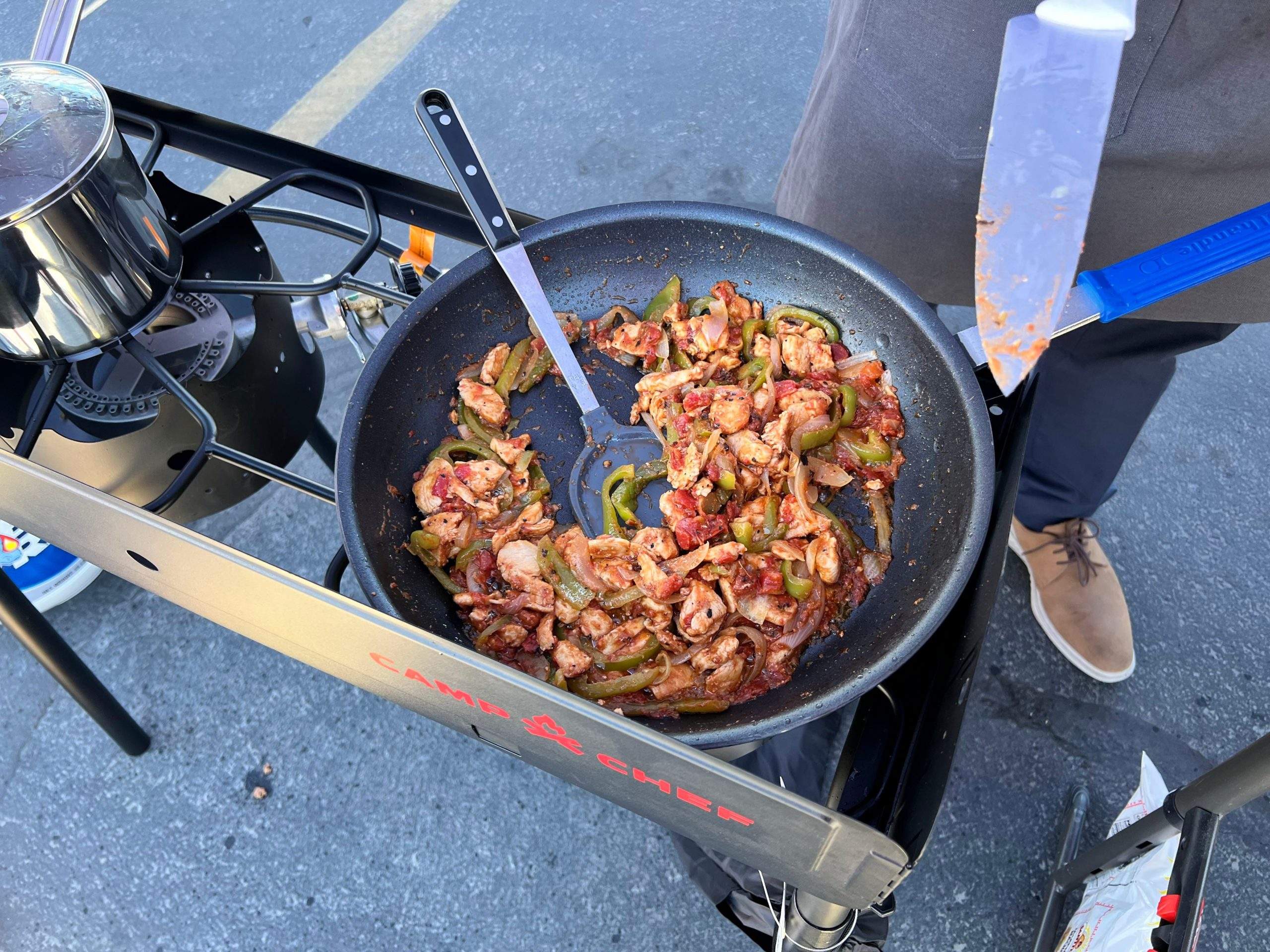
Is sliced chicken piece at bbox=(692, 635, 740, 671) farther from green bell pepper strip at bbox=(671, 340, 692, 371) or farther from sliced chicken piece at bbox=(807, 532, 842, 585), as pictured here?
green bell pepper strip at bbox=(671, 340, 692, 371)

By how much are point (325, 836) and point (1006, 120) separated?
2120 mm

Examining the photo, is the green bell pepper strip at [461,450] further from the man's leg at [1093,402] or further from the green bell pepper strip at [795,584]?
the man's leg at [1093,402]

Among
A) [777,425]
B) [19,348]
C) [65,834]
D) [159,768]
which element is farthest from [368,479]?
[65,834]

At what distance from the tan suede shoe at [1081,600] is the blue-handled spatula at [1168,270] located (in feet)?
4.28

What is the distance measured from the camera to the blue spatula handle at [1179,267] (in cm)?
117

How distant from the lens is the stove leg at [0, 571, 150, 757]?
1.74m

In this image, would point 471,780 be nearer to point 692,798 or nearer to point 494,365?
point 494,365

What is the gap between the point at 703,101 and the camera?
376cm

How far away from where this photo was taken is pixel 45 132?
44.9 inches

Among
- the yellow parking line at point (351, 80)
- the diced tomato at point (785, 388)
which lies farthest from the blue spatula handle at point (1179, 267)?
the yellow parking line at point (351, 80)

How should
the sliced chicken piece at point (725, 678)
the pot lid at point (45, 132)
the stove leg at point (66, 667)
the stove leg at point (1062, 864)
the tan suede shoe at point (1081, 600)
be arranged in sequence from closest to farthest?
the pot lid at point (45, 132)
the sliced chicken piece at point (725, 678)
the stove leg at point (66, 667)
the stove leg at point (1062, 864)
the tan suede shoe at point (1081, 600)

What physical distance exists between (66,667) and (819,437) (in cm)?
176

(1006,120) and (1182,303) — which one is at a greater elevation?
(1006,120)

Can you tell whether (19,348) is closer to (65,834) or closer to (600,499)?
(600,499)
